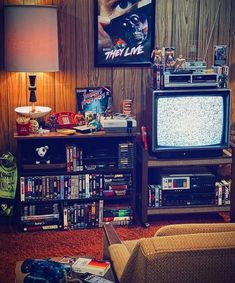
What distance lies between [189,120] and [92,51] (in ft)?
3.14

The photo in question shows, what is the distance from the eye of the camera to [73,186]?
14.0 ft

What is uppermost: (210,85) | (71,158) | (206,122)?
(210,85)

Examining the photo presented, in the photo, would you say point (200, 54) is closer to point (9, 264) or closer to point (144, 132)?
point (144, 132)

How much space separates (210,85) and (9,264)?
6.36 ft

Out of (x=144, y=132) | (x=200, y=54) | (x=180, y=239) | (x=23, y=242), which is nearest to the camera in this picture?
(x=180, y=239)

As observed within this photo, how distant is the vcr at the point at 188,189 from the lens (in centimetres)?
437

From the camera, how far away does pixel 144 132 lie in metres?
4.33

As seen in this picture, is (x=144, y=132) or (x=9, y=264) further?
(x=144, y=132)

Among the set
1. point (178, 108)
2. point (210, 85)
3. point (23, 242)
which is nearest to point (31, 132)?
point (23, 242)

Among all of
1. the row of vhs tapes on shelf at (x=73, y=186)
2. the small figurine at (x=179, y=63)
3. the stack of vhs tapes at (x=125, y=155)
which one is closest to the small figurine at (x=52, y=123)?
the row of vhs tapes on shelf at (x=73, y=186)

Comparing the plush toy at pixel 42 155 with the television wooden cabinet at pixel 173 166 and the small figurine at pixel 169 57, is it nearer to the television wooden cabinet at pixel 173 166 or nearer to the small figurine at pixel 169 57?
the television wooden cabinet at pixel 173 166

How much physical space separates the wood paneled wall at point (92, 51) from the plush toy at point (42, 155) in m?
0.38

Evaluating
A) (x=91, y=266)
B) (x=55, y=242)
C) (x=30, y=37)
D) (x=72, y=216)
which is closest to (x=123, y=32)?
(x=30, y=37)

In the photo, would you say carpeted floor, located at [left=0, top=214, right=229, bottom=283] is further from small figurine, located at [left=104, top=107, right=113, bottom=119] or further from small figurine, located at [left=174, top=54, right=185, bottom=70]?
small figurine, located at [left=174, top=54, right=185, bottom=70]
